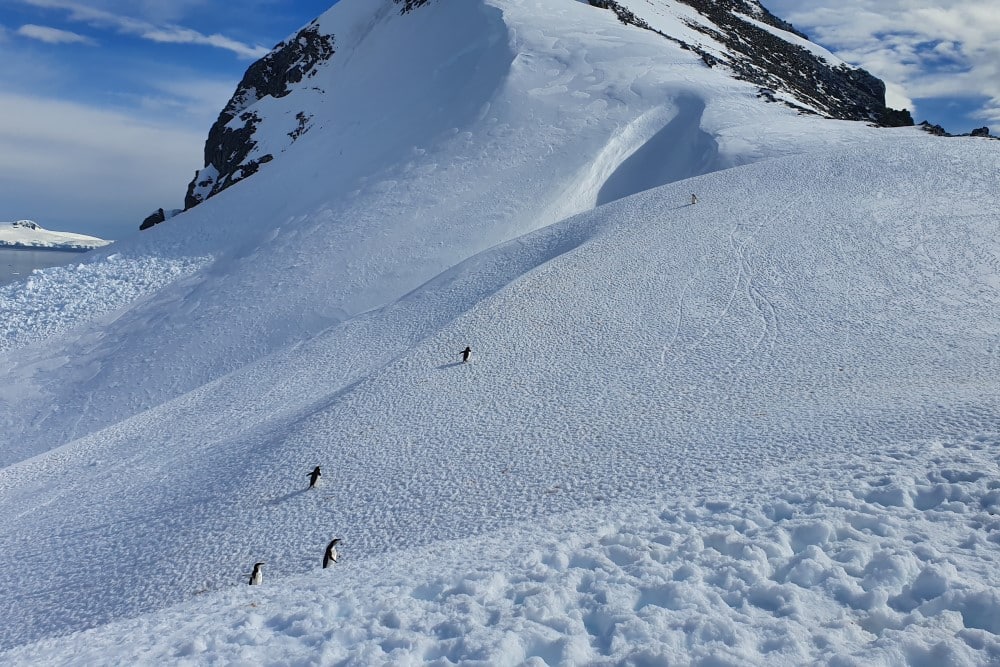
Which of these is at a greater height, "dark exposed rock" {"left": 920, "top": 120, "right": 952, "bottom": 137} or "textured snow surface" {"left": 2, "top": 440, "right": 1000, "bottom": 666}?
"dark exposed rock" {"left": 920, "top": 120, "right": 952, "bottom": 137}

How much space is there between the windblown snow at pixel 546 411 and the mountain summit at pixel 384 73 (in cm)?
1256

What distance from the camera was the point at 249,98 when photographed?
6569 centimetres

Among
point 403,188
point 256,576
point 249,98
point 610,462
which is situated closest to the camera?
point 256,576

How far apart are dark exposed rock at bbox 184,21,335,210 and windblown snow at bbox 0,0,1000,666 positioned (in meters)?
18.5

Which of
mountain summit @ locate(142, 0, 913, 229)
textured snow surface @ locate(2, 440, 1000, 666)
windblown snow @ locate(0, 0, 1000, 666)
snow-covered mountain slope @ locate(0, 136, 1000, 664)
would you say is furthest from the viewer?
mountain summit @ locate(142, 0, 913, 229)

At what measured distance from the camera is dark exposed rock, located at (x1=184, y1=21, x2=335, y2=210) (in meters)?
57.5

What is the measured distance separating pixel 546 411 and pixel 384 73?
4348cm

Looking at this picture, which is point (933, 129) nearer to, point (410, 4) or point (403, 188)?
point (403, 188)

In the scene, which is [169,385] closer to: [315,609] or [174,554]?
[174,554]

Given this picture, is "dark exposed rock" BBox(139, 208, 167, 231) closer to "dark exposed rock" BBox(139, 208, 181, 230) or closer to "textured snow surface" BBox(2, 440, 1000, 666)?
"dark exposed rock" BBox(139, 208, 181, 230)

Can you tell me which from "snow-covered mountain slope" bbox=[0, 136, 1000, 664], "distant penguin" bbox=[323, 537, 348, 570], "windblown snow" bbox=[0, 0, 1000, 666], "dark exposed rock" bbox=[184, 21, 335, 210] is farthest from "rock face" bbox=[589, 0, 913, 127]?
"distant penguin" bbox=[323, 537, 348, 570]

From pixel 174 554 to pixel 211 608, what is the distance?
12.1ft

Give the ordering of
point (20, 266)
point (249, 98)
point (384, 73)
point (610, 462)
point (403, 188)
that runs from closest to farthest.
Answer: point (610, 462), point (403, 188), point (384, 73), point (249, 98), point (20, 266)

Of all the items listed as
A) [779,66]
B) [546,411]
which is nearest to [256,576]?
[546,411]
